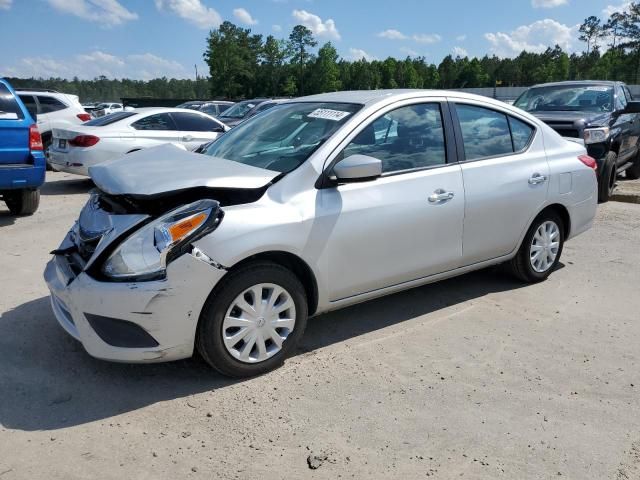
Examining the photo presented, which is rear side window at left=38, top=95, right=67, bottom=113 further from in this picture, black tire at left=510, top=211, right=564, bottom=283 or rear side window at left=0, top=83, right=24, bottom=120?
black tire at left=510, top=211, right=564, bottom=283

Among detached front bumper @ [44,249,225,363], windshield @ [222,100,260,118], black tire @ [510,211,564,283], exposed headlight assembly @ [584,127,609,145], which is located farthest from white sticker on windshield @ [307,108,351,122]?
windshield @ [222,100,260,118]

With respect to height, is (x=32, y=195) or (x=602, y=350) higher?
(x=32, y=195)

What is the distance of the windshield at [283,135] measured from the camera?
373 centimetres

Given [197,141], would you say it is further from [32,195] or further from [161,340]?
[161,340]

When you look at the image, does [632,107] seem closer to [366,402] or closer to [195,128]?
[195,128]

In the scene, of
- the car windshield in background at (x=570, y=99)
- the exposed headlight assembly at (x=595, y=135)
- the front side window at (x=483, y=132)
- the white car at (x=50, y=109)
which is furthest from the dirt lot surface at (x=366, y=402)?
the white car at (x=50, y=109)

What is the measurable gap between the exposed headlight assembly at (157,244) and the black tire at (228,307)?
0.31 meters

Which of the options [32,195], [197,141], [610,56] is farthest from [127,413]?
[610,56]

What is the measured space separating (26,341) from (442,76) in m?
117

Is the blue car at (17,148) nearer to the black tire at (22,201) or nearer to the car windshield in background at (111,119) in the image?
the black tire at (22,201)

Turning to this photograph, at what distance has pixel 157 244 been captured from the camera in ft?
9.80

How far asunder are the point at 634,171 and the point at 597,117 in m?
3.70

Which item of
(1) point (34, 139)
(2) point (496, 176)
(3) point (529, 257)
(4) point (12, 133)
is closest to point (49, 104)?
(1) point (34, 139)

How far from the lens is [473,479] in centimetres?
252
